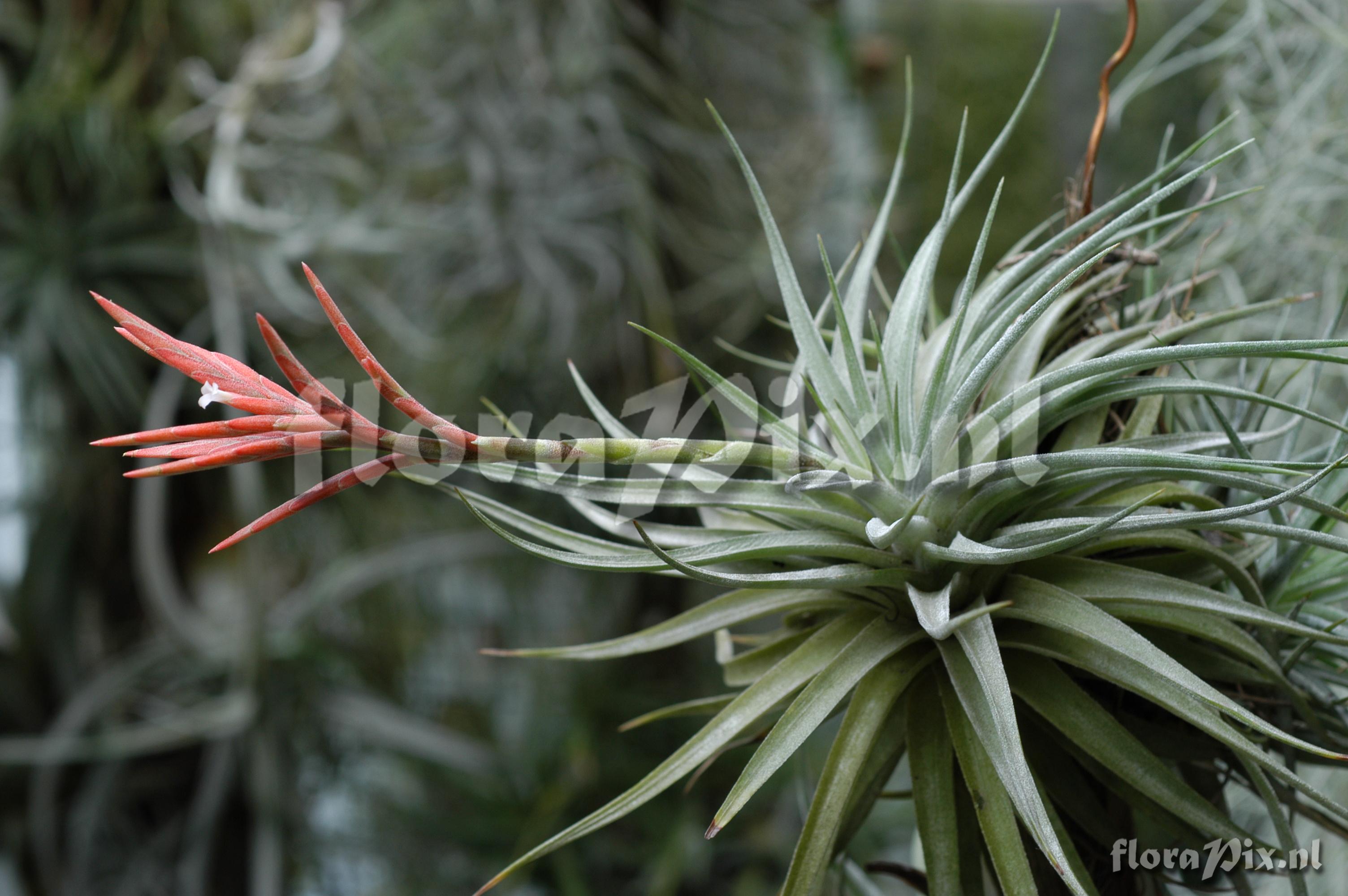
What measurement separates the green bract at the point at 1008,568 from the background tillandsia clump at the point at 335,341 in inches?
37.0

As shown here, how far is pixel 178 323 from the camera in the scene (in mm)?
1468

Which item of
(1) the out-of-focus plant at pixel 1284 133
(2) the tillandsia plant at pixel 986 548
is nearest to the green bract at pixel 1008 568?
(2) the tillandsia plant at pixel 986 548

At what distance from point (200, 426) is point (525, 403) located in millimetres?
1226

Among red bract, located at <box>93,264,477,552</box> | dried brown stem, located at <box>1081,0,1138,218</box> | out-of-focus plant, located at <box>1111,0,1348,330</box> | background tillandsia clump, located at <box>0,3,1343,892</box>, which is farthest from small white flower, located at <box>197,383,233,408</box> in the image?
background tillandsia clump, located at <box>0,3,1343,892</box>

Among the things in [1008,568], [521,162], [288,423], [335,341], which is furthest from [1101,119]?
[335,341]

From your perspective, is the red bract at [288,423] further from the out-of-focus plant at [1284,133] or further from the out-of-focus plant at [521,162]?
the out-of-focus plant at [521,162]

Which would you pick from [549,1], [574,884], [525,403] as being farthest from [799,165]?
[574,884]

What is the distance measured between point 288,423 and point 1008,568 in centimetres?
23

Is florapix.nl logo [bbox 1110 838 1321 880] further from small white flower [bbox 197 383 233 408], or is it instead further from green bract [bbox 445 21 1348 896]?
small white flower [bbox 197 383 233 408]

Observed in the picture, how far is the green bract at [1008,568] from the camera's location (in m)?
0.28

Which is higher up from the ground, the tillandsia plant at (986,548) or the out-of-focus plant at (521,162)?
the out-of-focus plant at (521,162)

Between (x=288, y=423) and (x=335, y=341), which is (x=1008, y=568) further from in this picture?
(x=335, y=341)

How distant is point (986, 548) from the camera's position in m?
0.28

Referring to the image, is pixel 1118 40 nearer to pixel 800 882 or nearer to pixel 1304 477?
pixel 1304 477
